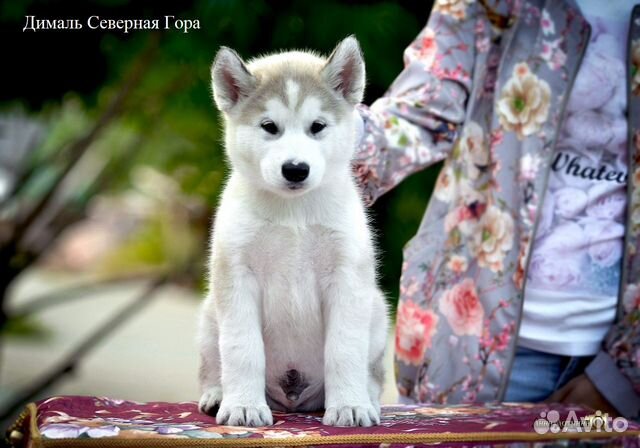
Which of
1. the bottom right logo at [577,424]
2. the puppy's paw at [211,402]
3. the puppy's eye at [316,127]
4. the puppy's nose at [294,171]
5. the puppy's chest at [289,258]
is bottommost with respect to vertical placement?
the bottom right logo at [577,424]

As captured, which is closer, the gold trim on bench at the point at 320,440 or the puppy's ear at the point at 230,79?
the gold trim on bench at the point at 320,440

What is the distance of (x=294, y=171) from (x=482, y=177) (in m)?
0.94

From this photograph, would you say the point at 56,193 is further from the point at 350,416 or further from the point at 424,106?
the point at 350,416

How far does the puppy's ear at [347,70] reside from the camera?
2152 mm

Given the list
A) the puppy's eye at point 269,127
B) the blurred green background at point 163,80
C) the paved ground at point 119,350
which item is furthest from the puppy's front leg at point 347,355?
the paved ground at point 119,350

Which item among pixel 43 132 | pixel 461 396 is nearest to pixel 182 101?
pixel 43 132

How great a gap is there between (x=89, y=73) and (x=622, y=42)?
92.9 inches

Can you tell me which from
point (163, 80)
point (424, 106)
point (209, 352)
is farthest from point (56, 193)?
point (209, 352)

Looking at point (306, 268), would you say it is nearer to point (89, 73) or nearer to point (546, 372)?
point (546, 372)

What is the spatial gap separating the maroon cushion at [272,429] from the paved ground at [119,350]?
3.32 metres

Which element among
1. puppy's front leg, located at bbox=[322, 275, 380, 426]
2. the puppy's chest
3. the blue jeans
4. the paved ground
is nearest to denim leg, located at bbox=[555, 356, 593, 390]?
the blue jeans

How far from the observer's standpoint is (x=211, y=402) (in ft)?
7.19

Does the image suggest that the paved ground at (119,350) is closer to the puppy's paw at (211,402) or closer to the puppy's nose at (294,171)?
the puppy's paw at (211,402)

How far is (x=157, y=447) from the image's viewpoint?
5.92 ft
